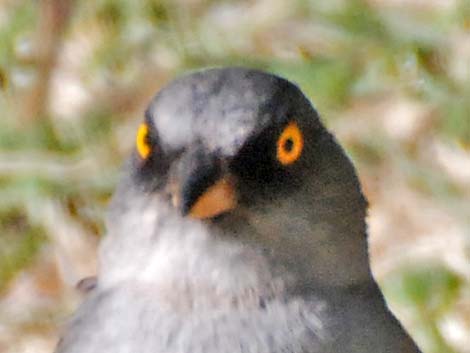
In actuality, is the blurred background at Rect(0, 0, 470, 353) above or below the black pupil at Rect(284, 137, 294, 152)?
below

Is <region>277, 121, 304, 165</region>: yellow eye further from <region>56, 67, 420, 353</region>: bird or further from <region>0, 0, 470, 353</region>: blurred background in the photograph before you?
<region>0, 0, 470, 353</region>: blurred background

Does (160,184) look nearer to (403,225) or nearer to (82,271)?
(82,271)

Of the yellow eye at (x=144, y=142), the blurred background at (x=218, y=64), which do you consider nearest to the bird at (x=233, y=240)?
the yellow eye at (x=144, y=142)

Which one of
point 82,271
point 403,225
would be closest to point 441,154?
point 403,225

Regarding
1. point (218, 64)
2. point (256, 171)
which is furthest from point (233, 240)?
point (218, 64)

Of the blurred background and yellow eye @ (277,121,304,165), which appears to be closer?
yellow eye @ (277,121,304,165)

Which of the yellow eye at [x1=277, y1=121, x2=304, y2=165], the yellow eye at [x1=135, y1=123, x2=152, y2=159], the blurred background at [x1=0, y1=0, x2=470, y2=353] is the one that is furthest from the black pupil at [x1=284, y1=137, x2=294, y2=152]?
the blurred background at [x1=0, y1=0, x2=470, y2=353]

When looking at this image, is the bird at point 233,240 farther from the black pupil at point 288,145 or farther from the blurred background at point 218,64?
the blurred background at point 218,64

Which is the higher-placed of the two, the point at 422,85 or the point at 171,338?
the point at 171,338

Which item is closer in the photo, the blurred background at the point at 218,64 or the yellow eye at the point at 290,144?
the yellow eye at the point at 290,144
